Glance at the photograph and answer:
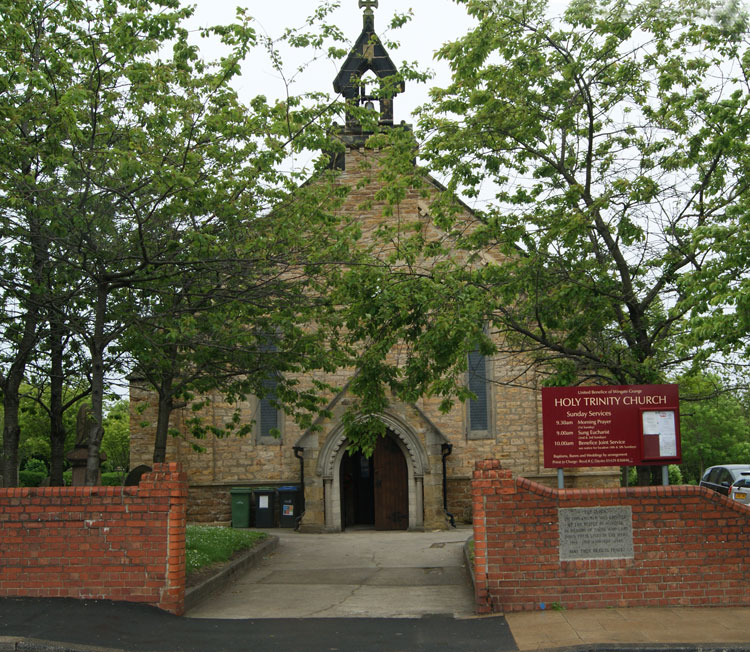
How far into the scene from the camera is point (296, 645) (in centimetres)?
820

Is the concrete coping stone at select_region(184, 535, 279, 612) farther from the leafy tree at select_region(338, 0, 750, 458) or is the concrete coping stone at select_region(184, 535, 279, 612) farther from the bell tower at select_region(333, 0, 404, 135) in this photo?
the bell tower at select_region(333, 0, 404, 135)

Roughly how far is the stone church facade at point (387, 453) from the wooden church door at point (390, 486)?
0.08ft

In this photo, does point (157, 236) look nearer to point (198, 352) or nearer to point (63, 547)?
point (198, 352)

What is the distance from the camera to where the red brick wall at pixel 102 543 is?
9.16 m

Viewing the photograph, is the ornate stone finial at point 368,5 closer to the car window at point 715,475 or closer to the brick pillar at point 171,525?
the car window at point 715,475

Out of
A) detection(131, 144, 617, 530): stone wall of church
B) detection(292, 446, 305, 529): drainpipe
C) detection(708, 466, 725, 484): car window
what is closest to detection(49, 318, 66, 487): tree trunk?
detection(131, 144, 617, 530): stone wall of church

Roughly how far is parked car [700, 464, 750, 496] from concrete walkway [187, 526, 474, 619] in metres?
8.23

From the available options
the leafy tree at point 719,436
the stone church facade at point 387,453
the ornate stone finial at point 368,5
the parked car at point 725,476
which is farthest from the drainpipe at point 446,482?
the leafy tree at point 719,436

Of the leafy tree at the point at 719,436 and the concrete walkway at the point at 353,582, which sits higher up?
the leafy tree at the point at 719,436

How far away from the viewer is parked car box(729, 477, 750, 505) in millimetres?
18609

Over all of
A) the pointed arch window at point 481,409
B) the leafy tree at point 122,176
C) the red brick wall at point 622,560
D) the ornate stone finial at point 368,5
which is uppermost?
the ornate stone finial at point 368,5

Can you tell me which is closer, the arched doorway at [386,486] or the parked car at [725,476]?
the arched doorway at [386,486]

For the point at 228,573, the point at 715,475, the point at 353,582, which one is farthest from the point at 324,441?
the point at 715,475

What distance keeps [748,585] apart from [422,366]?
16.2 feet
